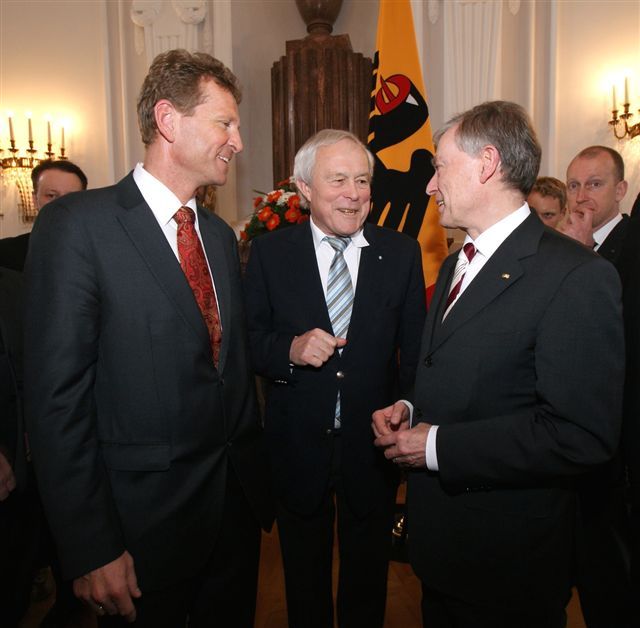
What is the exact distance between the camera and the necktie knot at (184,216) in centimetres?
148

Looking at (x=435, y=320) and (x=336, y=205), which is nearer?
(x=435, y=320)

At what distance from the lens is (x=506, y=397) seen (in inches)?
51.7

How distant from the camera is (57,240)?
126 cm

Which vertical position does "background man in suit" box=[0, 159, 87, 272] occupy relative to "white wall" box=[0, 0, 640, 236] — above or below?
below

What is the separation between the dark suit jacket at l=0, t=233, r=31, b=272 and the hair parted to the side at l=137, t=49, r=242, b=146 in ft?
5.45

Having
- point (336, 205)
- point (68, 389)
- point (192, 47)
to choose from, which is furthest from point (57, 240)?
point (192, 47)

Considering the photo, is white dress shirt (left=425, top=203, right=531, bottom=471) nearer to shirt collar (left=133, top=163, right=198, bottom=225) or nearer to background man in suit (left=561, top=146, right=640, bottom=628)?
background man in suit (left=561, top=146, right=640, bottom=628)

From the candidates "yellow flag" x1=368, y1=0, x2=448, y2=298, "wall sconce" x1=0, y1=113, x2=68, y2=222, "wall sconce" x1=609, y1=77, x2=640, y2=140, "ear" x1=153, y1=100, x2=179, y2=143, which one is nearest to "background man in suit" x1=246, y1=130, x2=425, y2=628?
"ear" x1=153, y1=100, x2=179, y2=143

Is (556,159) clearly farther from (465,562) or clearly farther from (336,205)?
(465,562)

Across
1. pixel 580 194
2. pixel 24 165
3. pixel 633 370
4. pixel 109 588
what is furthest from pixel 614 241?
pixel 24 165

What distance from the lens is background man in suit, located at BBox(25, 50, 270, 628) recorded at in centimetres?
124

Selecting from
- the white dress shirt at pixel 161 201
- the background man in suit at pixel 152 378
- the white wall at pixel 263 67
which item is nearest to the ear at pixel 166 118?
the background man in suit at pixel 152 378

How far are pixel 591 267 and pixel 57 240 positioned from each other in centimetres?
121

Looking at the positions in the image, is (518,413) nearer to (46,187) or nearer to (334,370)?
(334,370)
